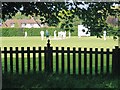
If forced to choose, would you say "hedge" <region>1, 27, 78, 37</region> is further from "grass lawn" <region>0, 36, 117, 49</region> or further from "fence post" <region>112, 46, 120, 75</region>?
"fence post" <region>112, 46, 120, 75</region>

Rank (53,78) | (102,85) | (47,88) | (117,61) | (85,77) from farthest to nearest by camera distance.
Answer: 1. (117,61)
2. (85,77)
3. (53,78)
4. (102,85)
5. (47,88)

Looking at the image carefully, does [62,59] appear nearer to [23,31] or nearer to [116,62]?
[116,62]

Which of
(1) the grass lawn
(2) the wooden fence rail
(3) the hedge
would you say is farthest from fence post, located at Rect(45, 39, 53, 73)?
(3) the hedge

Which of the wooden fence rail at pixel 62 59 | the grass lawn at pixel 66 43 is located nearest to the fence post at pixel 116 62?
the wooden fence rail at pixel 62 59

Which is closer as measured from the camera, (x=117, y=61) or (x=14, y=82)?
(x=14, y=82)

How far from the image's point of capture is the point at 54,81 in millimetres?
6855

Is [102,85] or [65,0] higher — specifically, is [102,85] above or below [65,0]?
below

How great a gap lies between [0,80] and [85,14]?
8.05 feet

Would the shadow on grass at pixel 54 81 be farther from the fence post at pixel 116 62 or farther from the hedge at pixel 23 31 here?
the hedge at pixel 23 31

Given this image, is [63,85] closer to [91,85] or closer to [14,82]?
[91,85]

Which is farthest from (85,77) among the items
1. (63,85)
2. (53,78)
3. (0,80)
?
(0,80)

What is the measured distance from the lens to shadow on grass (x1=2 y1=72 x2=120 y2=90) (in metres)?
6.46

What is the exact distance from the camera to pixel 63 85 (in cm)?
645

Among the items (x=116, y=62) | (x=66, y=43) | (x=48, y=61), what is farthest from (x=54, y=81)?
(x=66, y=43)
